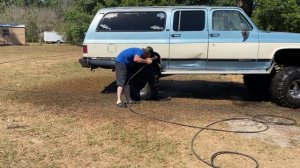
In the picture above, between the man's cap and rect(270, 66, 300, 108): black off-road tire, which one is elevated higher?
the man's cap

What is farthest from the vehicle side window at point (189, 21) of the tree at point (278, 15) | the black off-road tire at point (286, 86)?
the tree at point (278, 15)

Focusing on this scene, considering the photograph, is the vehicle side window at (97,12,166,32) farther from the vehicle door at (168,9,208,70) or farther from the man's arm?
the man's arm

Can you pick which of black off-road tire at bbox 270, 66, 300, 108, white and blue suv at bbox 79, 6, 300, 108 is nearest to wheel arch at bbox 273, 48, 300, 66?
white and blue suv at bbox 79, 6, 300, 108

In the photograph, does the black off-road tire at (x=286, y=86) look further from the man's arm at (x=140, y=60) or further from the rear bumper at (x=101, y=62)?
the rear bumper at (x=101, y=62)

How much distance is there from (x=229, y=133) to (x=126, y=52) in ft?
10.2

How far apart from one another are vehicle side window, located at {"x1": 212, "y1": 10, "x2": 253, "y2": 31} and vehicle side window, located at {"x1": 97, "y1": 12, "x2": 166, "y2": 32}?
46.7 inches

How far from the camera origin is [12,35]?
137 ft

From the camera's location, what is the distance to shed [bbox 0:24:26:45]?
41.2 metres

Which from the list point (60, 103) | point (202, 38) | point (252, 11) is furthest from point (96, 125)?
point (252, 11)

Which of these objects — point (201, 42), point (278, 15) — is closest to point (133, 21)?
point (201, 42)

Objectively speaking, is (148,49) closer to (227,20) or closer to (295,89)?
(227,20)

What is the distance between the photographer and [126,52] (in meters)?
9.19

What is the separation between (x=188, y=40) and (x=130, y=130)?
10.2 ft

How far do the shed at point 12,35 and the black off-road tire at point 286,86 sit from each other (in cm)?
3589
